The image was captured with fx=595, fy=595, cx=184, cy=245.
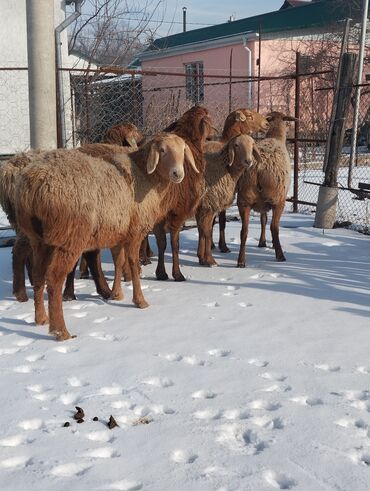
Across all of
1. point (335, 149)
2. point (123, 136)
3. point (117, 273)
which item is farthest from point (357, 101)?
point (117, 273)

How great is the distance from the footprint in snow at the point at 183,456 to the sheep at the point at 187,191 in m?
3.65

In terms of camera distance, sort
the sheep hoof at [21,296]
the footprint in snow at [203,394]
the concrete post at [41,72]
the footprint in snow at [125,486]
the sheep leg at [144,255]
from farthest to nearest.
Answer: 1. the sheep leg at [144,255]
2. the concrete post at [41,72]
3. the sheep hoof at [21,296]
4. the footprint in snow at [203,394]
5. the footprint in snow at [125,486]

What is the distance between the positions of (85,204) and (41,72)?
7.82ft

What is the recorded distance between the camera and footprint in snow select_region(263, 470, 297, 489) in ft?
9.47

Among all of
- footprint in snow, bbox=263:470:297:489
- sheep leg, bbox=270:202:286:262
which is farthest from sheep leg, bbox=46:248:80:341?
sheep leg, bbox=270:202:286:262

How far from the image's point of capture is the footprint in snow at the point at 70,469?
299 cm

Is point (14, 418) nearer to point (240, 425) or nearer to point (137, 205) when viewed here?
point (240, 425)

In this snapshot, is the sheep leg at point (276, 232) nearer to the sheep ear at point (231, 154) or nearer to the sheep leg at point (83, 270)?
the sheep ear at point (231, 154)

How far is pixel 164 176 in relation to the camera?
227 inches

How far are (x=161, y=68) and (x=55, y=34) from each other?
2025 centimetres

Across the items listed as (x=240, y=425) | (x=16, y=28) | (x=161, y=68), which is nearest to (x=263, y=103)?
(x=161, y=68)

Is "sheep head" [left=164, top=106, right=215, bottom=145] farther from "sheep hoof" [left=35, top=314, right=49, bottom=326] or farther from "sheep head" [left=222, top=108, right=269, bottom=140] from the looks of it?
"sheep hoof" [left=35, top=314, right=49, bottom=326]

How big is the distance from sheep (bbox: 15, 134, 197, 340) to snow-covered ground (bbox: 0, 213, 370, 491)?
488mm

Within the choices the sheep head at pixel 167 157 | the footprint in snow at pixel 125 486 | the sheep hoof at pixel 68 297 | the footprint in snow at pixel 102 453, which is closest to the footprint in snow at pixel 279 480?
the footprint in snow at pixel 125 486
